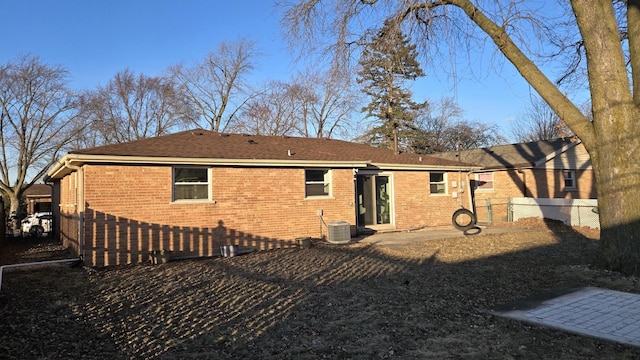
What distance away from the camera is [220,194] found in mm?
10930

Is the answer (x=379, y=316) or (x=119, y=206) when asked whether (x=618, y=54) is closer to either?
(x=379, y=316)

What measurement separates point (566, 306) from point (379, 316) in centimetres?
250

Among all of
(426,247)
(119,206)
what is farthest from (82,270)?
(426,247)

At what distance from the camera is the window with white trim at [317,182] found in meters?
12.7

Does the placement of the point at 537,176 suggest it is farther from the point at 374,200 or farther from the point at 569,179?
the point at 374,200

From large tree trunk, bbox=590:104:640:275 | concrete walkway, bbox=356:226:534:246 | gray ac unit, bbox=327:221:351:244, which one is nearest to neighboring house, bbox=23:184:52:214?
gray ac unit, bbox=327:221:351:244

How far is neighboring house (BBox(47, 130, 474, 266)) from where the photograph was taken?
9.48 meters

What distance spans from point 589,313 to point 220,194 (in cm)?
848

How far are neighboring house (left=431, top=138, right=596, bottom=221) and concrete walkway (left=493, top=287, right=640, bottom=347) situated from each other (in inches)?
535

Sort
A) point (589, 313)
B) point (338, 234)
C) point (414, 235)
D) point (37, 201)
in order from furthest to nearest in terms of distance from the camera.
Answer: point (37, 201), point (414, 235), point (338, 234), point (589, 313)

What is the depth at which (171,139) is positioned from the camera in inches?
481

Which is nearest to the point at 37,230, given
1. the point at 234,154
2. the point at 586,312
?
the point at 234,154

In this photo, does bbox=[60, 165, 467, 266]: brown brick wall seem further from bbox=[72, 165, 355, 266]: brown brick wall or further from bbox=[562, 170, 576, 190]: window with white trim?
bbox=[562, 170, 576, 190]: window with white trim

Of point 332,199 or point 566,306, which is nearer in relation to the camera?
point 566,306
